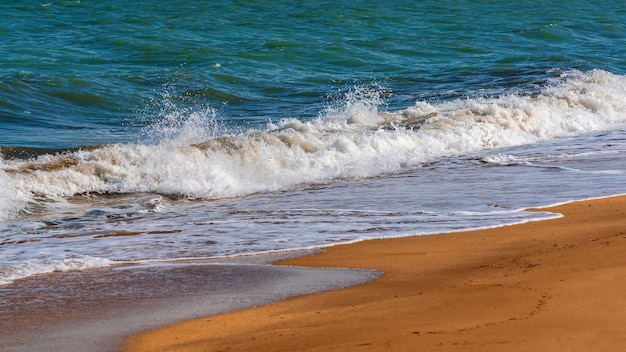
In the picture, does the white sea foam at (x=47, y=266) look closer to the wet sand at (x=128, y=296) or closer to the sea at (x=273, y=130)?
the sea at (x=273, y=130)

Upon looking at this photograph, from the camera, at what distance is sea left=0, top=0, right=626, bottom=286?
27.2 feet

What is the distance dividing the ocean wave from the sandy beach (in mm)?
4079

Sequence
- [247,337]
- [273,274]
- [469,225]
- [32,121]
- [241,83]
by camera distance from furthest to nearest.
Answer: [241,83]
[32,121]
[469,225]
[273,274]
[247,337]

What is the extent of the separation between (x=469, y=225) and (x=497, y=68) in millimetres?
16956

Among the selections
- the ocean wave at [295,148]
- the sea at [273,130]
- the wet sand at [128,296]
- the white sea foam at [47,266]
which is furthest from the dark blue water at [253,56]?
the wet sand at [128,296]

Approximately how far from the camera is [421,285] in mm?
5922

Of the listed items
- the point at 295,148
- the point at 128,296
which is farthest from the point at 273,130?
the point at 128,296

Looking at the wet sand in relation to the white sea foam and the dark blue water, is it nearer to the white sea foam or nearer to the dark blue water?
the white sea foam

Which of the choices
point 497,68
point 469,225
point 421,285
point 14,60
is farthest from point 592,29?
point 421,285

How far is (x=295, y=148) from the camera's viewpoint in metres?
12.4

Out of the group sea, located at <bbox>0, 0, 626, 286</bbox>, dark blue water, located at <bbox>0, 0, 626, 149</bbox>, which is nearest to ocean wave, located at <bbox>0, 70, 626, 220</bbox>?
sea, located at <bbox>0, 0, 626, 286</bbox>

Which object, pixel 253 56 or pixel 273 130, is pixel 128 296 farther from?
pixel 253 56

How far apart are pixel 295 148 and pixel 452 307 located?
7387 millimetres

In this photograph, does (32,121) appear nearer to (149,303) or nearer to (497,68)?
(149,303)
